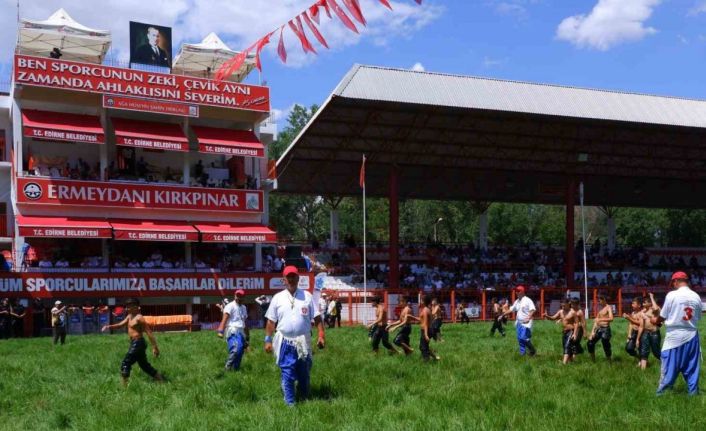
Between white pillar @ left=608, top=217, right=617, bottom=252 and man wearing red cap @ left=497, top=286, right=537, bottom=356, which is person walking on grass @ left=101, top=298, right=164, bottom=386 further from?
→ white pillar @ left=608, top=217, right=617, bottom=252

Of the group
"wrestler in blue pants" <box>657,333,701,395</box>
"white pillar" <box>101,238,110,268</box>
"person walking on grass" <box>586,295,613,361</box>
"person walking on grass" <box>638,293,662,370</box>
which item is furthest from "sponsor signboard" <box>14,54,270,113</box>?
"wrestler in blue pants" <box>657,333,701,395</box>

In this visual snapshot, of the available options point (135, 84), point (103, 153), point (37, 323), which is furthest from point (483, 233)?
point (37, 323)

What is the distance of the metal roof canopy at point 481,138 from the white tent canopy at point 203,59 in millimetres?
5537

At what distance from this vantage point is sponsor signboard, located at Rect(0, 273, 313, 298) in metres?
30.7

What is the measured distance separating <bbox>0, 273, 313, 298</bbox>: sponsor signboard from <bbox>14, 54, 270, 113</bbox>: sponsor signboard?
7.66 meters

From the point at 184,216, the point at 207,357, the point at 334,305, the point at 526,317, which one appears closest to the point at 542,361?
the point at 526,317

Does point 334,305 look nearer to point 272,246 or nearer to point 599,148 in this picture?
point 272,246

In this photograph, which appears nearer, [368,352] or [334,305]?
[368,352]

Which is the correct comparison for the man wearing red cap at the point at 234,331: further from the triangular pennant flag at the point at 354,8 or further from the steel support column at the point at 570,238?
the steel support column at the point at 570,238

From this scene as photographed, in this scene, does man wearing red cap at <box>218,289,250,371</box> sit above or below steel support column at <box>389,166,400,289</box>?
below

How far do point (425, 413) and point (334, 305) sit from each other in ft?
74.5

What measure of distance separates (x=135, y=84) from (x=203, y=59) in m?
6.20

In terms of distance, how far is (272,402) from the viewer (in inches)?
384

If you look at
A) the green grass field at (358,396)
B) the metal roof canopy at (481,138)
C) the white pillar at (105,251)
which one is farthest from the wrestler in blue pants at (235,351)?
the white pillar at (105,251)
